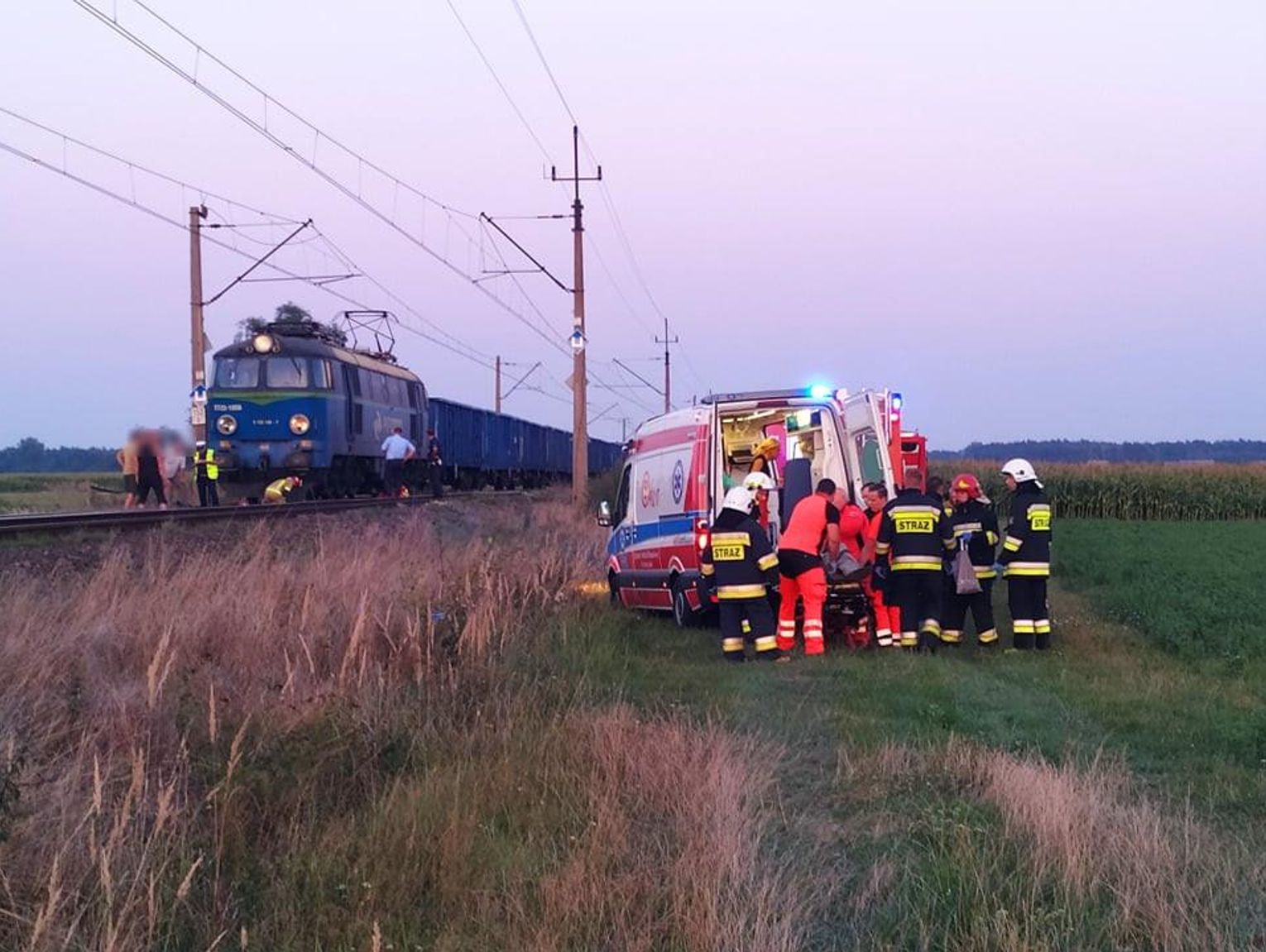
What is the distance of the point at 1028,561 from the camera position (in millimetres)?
13375

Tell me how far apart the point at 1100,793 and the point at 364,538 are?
12850 mm

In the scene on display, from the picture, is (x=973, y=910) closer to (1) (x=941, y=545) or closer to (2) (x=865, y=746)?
(2) (x=865, y=746)

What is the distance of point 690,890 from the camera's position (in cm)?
569

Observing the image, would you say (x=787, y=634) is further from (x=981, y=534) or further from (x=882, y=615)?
(x=981, y=534)

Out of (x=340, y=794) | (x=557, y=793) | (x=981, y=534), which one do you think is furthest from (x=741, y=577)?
(x=340, y=794)

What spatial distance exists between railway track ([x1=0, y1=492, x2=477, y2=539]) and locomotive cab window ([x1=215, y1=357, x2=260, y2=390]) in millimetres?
4279

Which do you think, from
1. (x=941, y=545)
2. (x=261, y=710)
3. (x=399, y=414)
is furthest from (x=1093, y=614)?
(x=399, y=414)

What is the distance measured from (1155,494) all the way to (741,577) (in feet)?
127

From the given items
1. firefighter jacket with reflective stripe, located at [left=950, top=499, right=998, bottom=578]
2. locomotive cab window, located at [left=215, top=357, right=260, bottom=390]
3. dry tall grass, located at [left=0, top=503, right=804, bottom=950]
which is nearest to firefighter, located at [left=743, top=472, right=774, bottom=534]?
firefighter jacket with reflective stripe, located at [left=950, top=499, right=998, bottom=578]

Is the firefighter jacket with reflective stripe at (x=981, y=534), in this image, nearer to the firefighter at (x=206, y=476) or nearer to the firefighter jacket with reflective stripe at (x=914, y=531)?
the firefighter jacket with reflective stripe at (x=914, y=531)

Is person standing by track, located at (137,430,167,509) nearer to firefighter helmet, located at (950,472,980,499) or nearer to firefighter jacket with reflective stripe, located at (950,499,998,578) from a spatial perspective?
firefighter helmet, located at (950,472,980,499)

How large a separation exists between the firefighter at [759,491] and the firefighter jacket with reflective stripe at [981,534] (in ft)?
5.85

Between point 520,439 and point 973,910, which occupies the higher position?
point 520,439

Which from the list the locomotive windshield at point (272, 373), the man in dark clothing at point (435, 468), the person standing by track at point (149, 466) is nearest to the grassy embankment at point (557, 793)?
the person standing by track at point (149, 466)
